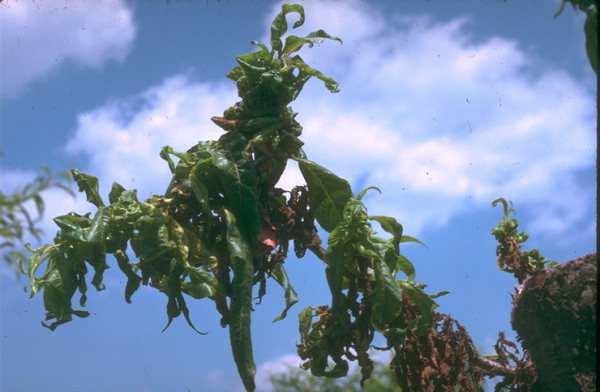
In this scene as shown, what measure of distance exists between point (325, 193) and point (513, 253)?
87 cm

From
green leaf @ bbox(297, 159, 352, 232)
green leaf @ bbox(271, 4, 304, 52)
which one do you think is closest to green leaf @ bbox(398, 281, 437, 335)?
green leaf @ bbox(297, 159, 352, 232)

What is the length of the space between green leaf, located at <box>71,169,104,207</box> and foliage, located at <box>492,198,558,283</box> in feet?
5.68

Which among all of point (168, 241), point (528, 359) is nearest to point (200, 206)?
point (168, 241)

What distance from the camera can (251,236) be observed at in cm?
278

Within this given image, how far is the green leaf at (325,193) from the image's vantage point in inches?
116

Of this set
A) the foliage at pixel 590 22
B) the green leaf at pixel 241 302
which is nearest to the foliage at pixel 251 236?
the green leaf at pixel 241 302

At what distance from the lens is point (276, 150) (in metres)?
2.98

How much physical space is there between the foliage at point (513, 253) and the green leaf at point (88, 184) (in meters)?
1.73

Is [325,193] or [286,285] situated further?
[286,285]

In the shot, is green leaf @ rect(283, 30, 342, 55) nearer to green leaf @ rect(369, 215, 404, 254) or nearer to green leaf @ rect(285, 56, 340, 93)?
green leaf @ rect(285, 56, 340, 93)

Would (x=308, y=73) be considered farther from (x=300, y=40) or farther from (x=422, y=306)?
(x=422, y=306)

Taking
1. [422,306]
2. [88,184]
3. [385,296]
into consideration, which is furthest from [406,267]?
[88,184]

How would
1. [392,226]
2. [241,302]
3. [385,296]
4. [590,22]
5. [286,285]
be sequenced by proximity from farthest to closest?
[286,285] → [392,226] → [385,296] → [241,302] → [590,22]

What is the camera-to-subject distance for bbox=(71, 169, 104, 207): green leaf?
3.03 meters
